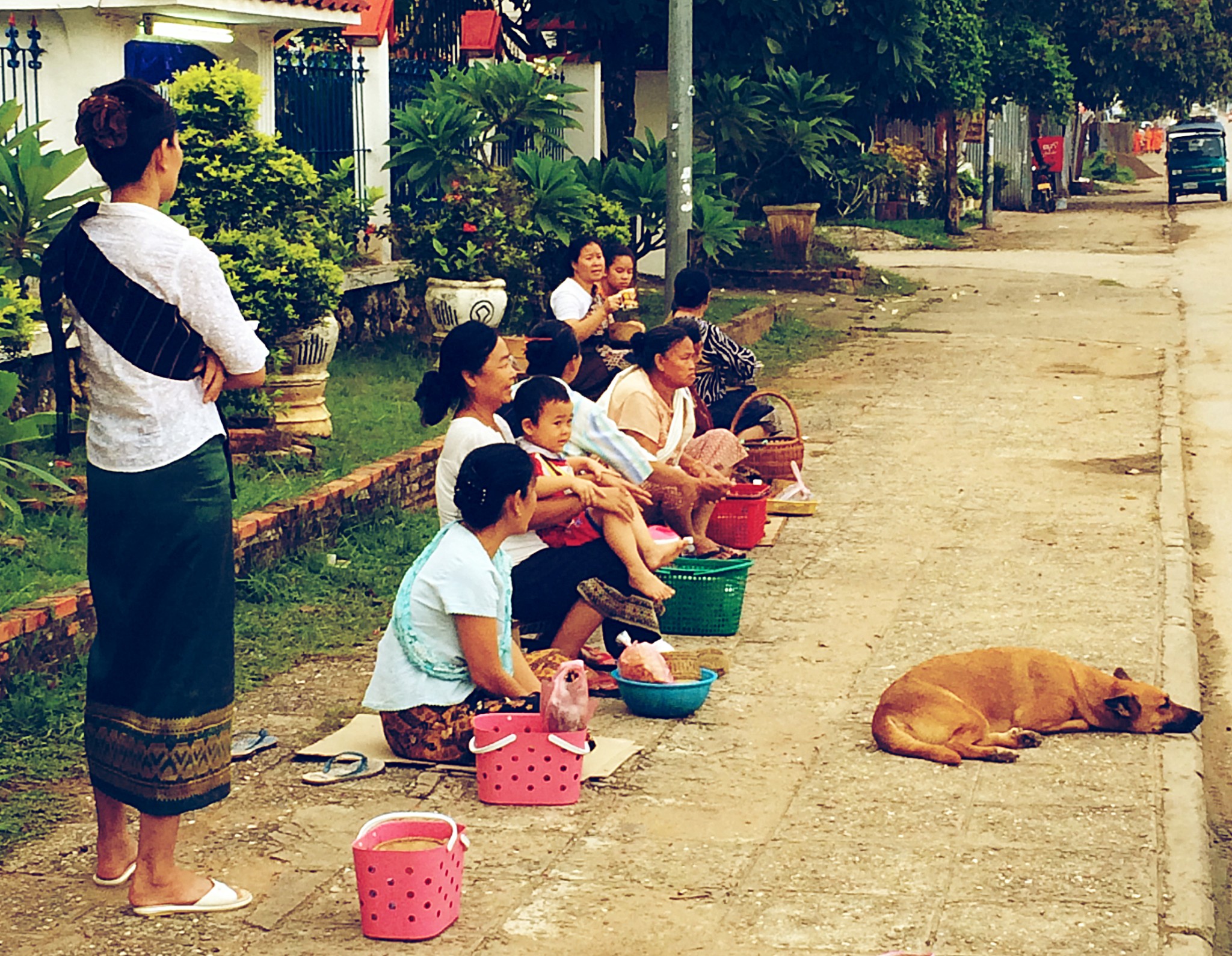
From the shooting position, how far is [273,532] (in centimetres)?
747

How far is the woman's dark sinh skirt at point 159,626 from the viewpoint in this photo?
4.20 metres

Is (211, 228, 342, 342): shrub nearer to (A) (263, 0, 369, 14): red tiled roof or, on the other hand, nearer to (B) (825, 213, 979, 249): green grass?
(A) (263, 0, 369, 14): red tiled roof

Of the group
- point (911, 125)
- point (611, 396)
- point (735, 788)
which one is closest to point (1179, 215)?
point (911, 125)

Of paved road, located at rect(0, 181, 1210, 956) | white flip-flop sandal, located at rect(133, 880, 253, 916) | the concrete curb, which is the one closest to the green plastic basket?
paved road, located at rect(0, 181, 1210, 956)

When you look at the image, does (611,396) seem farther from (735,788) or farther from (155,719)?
(155,719)

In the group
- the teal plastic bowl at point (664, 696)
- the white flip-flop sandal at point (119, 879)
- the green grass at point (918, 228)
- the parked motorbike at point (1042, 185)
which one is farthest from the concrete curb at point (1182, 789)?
the parked motorbike at point (1042, 185)

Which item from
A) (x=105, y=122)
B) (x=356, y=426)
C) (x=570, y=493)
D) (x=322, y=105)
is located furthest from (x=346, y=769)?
(x=322, y=105)

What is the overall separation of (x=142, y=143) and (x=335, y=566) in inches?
148

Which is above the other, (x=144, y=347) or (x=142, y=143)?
(x=142, y=143)

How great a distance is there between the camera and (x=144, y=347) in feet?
13.6

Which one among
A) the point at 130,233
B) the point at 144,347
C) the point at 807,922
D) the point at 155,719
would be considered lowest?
the point at 807,922

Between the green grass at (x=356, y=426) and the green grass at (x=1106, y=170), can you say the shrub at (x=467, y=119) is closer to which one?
the green grass at (x=356, y=426)

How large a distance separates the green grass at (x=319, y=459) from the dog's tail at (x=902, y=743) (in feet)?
10.1

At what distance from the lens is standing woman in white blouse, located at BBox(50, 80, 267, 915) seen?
4.14m
